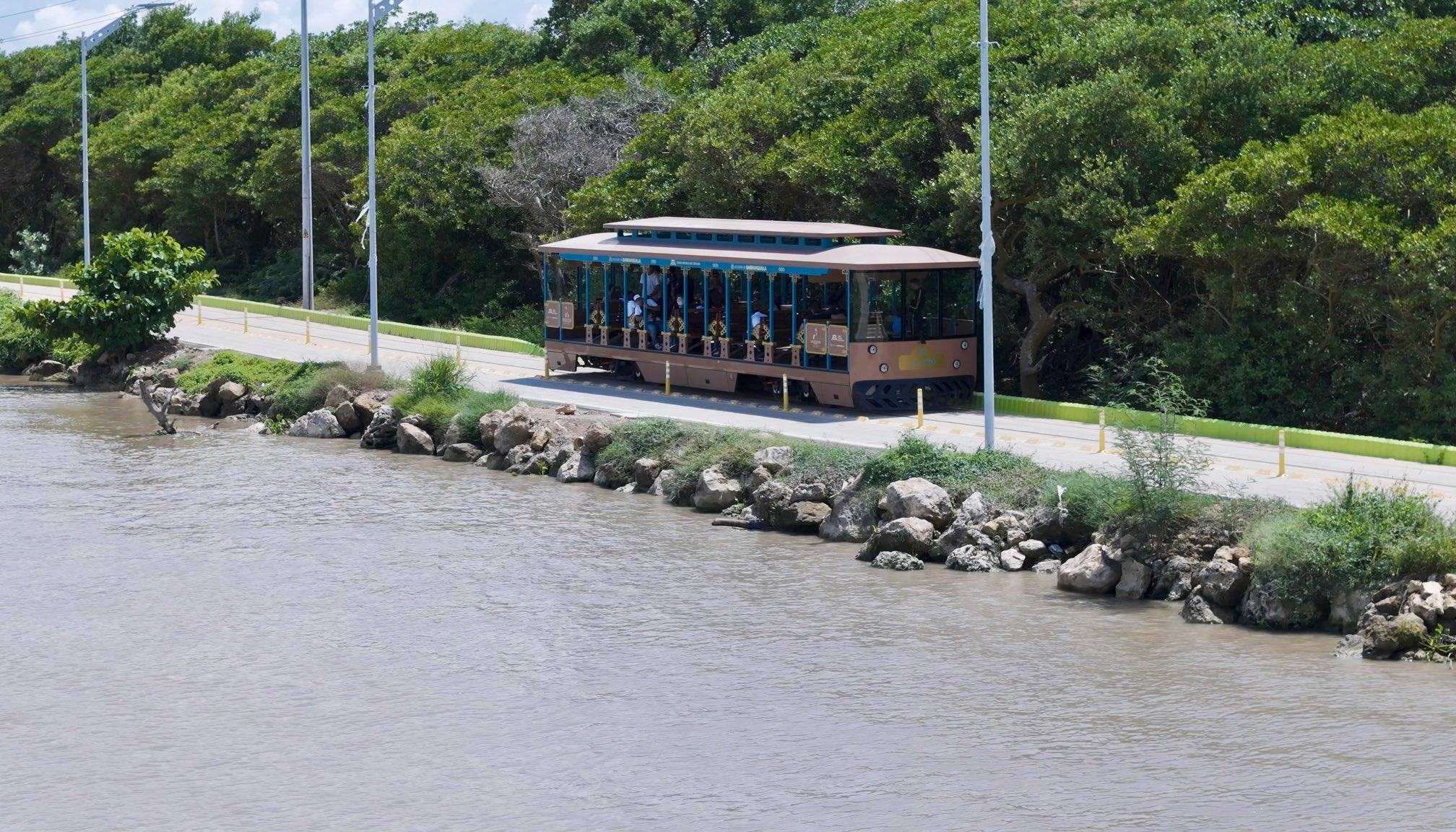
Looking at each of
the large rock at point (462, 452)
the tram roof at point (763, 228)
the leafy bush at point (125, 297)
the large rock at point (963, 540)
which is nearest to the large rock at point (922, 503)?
the large rock at point (963, 540)

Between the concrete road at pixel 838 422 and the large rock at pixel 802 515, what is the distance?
235 cm

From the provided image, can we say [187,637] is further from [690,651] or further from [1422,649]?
[1422,649]

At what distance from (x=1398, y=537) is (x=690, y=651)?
8279 millimetres

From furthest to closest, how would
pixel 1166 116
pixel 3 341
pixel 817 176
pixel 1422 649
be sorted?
pixel 3 341
pixel 817 176
pixel 1166 116
pixel 1422 649

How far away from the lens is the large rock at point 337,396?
37562mm

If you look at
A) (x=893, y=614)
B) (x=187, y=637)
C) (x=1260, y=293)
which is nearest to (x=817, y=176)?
(x=1260, y=293)

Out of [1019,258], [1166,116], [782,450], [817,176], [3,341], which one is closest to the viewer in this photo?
[782,450]

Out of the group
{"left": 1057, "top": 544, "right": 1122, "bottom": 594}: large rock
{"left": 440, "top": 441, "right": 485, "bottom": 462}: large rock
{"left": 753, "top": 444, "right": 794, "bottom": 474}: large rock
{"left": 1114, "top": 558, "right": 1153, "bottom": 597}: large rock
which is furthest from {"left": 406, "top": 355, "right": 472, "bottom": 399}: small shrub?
{"left": 1114, "top": 558, "right": 1153, "bottom": 597}: large rock

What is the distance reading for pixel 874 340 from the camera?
32.0m

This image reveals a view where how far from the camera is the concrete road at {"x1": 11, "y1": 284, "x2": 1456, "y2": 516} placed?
24.5m

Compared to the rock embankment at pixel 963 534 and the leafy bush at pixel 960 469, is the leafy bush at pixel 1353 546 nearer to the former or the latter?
the rock embankment at pixel 963 534

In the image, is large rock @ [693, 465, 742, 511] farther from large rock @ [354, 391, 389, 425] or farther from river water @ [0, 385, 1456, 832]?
large rock @ [354, 391, 389, 425]

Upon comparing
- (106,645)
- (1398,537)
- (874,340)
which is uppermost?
(874,340)

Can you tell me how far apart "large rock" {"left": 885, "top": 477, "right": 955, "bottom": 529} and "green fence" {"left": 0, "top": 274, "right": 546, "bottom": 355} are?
18942mm
